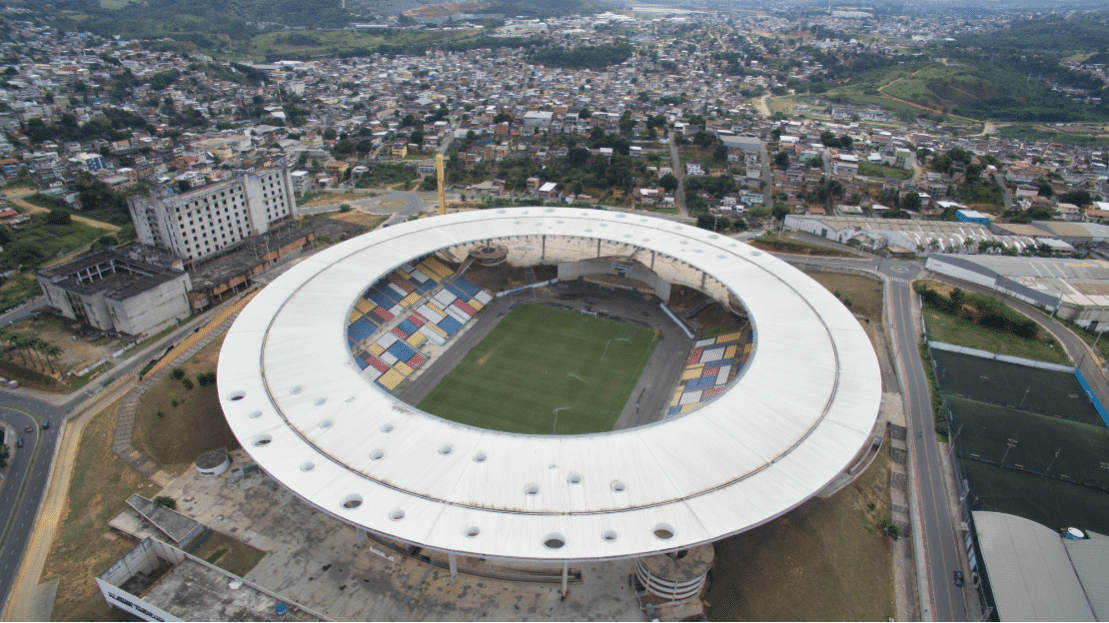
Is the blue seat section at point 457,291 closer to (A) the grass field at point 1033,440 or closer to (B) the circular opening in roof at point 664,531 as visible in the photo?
(B) the circular opening in roof at point 664,531

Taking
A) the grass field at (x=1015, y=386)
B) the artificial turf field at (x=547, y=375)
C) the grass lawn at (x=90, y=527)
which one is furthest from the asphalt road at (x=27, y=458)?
the grass field at (x=1015, y=386)

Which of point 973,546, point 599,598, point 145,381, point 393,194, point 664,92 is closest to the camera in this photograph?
point 599,598

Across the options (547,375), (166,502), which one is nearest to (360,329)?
(547,375)

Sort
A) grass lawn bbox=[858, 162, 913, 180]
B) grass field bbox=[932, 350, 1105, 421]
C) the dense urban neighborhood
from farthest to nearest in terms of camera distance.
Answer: grass lawn bbox=[858, 162, 913, 180], grass field bbox=[932, 350, 1105, 421], the dense urban neighborhood

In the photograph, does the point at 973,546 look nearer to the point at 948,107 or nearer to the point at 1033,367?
the point at 1033,367

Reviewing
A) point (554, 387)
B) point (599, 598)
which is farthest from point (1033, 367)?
point (599, 598)

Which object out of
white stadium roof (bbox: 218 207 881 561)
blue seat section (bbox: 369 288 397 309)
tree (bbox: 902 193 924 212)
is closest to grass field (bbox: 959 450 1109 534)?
white stadium roof (bbox: 218 207 881 561)

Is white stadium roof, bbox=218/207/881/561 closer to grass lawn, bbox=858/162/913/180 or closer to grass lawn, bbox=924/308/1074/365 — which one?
grass lawn, bbox=924/308/1074/365
